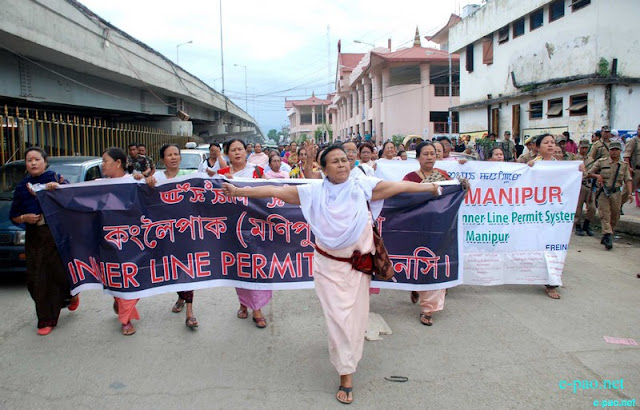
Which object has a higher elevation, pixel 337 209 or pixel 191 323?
pixel 337 209

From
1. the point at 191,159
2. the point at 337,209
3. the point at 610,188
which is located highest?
the point at 191,159

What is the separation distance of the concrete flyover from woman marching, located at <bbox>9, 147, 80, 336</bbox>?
5.57m

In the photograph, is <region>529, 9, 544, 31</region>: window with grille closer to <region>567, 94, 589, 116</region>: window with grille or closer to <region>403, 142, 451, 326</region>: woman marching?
<region>567, 94, 589, 116</region>: window with grille

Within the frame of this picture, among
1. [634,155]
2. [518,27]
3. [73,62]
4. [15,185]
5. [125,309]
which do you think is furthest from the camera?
[518,27]

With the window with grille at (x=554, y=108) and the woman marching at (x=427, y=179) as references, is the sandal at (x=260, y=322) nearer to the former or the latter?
the woman marching at (x=427, y=179)

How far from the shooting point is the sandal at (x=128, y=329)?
4.27 metres

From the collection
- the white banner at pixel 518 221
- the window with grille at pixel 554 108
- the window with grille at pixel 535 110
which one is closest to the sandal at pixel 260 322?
the white banner at pixel 518 221

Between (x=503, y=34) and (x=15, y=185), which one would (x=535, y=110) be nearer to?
(x=503, y=34)

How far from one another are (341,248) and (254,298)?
5.03 ft

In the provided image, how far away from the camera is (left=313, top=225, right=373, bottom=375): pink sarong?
3.20m

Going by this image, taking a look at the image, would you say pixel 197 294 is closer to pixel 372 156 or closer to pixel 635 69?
pixel 372 156

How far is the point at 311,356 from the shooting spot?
382cm

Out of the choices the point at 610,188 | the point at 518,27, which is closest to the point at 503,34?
the point at 518,27

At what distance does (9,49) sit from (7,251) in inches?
265
